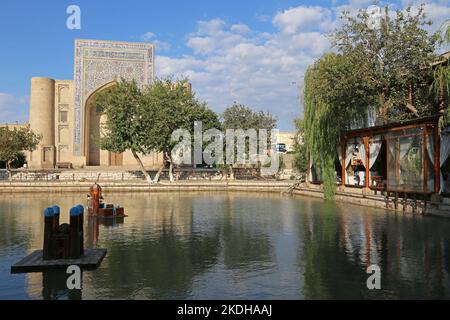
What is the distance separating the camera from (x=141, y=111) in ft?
117

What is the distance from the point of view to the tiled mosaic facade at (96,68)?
45969 mm

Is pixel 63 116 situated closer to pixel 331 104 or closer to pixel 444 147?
pixel 331 104

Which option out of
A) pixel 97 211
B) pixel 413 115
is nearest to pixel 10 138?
pixel 97 211

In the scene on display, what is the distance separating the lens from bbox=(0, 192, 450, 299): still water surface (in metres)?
7.61

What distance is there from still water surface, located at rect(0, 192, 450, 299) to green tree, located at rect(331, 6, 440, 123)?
18.8 ft

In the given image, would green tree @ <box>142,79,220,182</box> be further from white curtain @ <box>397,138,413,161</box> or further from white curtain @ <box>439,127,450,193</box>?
white curtain @ <box>439,127,450,193</box>

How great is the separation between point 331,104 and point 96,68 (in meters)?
30.2

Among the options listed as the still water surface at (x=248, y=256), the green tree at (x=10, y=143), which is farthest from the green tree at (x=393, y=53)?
the green tree at (x=10, y=143)

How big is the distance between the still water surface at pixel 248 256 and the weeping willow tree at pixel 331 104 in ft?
18.7

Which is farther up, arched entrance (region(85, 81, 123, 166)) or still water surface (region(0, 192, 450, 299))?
arched entrance (region(85, 81, 123, 166))

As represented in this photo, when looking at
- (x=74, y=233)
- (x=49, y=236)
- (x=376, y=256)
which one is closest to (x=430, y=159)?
(x=376, y=256)

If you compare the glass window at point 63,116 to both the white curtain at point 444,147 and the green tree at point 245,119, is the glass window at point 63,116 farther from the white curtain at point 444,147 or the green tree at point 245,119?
the white curtain at point 444,147

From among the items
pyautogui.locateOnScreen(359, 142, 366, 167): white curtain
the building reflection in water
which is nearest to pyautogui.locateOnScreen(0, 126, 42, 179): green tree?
pyautogui.locateOnScreen(359, 142, 366, 167): white curtain

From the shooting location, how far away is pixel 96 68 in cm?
4616
